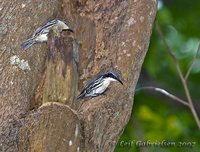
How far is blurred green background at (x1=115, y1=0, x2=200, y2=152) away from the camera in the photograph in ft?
20.1

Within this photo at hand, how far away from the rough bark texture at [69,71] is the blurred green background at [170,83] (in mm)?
1952

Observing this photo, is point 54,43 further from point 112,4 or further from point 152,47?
point 152,47

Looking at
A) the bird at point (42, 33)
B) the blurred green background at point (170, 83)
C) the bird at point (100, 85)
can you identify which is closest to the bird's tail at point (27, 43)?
the bird at point (42, 33)

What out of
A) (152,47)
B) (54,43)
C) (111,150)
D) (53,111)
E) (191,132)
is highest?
(54,43)

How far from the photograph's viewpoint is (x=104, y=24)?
3674 mm

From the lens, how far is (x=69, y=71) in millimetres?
2992

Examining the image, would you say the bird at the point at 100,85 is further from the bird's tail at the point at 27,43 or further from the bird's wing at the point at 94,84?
the bird's tail at the point at 27,43

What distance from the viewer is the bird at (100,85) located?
3262 millimetres

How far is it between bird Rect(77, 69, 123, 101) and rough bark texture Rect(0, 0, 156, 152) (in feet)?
0.11

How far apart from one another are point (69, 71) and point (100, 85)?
0.30 m

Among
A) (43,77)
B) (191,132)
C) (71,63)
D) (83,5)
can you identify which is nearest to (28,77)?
(43,77)

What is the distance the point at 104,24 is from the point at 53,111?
2.85 ft

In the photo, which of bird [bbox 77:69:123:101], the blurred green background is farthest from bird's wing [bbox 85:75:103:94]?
the blurred green background

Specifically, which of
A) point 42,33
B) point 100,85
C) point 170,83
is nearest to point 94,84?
point 100,85
